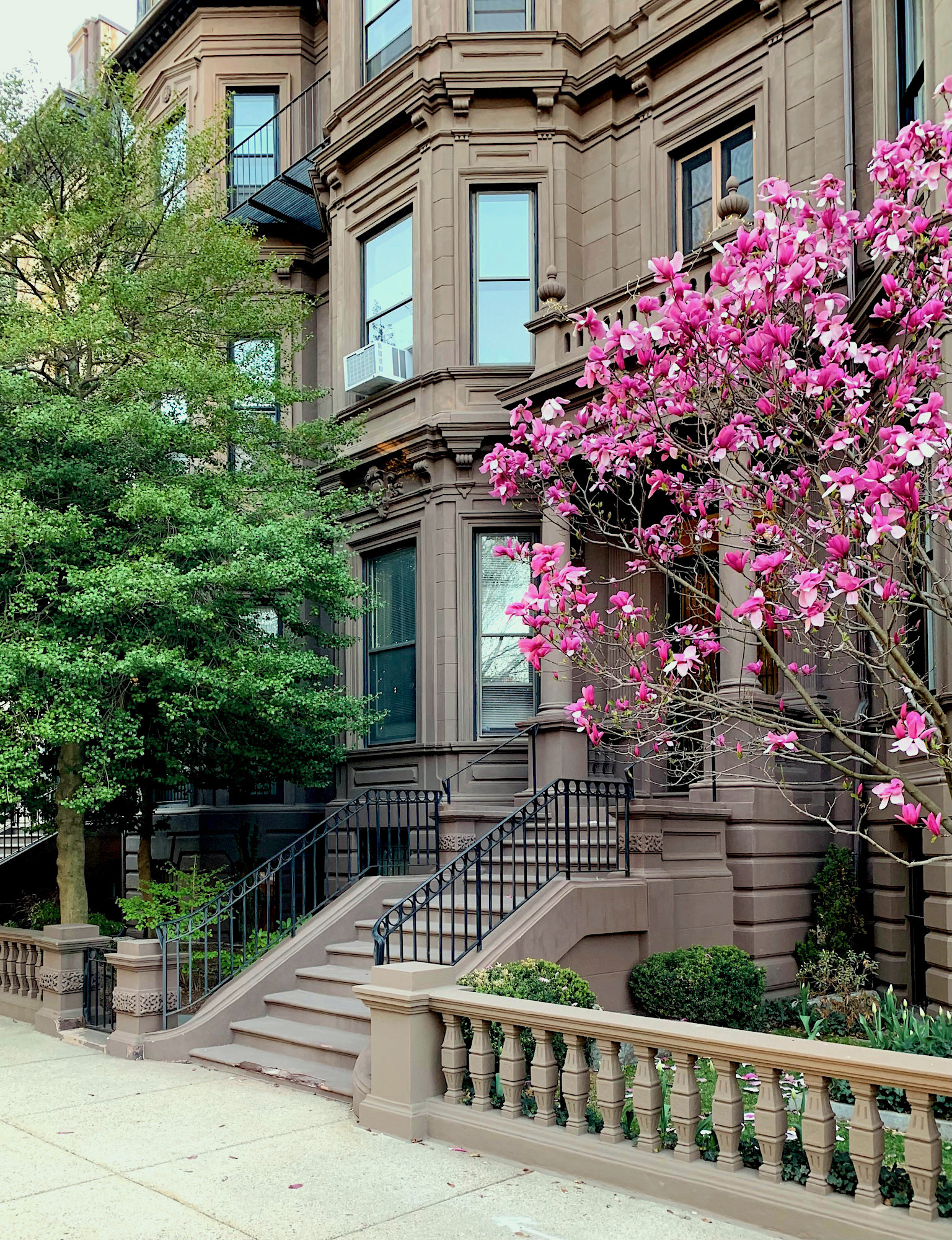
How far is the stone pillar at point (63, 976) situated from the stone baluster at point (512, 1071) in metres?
5.90

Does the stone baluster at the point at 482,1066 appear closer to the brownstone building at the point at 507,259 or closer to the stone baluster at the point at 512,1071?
the stone baluster at the point at 512,1071

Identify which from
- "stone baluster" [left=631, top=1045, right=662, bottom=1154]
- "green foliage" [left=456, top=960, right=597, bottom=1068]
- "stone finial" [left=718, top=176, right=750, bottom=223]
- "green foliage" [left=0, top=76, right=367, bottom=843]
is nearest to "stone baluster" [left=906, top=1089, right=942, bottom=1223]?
"stone baluster" [left=631, top=1045, right=662, bottom=1154]

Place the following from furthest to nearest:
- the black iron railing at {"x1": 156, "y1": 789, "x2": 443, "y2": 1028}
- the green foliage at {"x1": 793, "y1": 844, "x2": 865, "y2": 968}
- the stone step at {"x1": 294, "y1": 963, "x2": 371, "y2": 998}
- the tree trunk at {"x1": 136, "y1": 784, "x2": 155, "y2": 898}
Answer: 1. the tree trunk at {"x1": 136, "y1": 784, "x2": 155, "y2": 898}
2. the green foliage at {"x1": 793, "y1": 844, "x2": 865, "y2": 968}
3. the black iron railing at {"x1": 156, "y1": 789, "x2": 443, "y2": 1028}
4. the stone step at {"x1": 294, "y1": 963, "x2": 371, "y2": 998}

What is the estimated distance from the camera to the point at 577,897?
10047 millimetres

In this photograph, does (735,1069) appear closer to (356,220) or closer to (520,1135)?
(520,1135)

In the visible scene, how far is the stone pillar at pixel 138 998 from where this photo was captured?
10430 millimetres

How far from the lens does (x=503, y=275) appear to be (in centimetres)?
1570

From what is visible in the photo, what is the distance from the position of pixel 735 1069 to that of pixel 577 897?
3939 mm

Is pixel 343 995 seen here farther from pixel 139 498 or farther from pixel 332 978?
pixel 139 498

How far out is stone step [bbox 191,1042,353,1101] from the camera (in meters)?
8.93

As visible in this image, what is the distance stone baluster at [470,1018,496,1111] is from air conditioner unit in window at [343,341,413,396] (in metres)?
10.3

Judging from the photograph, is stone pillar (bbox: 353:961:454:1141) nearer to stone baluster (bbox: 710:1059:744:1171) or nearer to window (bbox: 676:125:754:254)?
stone baluster (bbox: 710:1059:744:1171)

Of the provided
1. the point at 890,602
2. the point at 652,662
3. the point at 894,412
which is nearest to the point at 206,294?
the point at 652,662

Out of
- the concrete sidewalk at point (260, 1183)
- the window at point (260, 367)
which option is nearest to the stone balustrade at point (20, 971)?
the concrete sidewalk at point (260, 1183)
